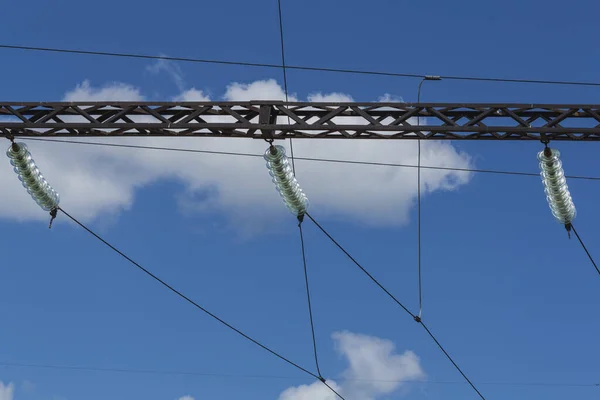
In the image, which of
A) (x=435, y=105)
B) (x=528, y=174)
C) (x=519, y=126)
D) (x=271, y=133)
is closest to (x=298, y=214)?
(x=271, y=133)

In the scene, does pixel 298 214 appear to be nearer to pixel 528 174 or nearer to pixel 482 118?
pixel 482 118

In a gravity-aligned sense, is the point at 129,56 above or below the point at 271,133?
above

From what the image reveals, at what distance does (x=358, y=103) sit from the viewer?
15.2 meters

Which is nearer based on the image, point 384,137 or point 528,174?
point 384,137

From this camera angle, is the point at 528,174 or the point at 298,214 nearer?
the point at 298,214

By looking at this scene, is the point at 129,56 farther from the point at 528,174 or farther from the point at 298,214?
the point at 528,174

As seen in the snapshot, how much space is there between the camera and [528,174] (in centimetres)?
1823

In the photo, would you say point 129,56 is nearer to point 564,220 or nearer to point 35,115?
point 35,115

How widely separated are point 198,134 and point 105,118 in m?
1.66

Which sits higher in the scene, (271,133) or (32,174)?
(271,133)

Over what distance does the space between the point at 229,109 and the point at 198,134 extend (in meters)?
0.69

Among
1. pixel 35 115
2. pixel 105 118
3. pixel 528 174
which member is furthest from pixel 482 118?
pixel 35 115

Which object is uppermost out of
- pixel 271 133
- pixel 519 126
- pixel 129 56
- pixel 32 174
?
pixel 129 56

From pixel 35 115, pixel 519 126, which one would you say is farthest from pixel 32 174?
pixel 519 126
